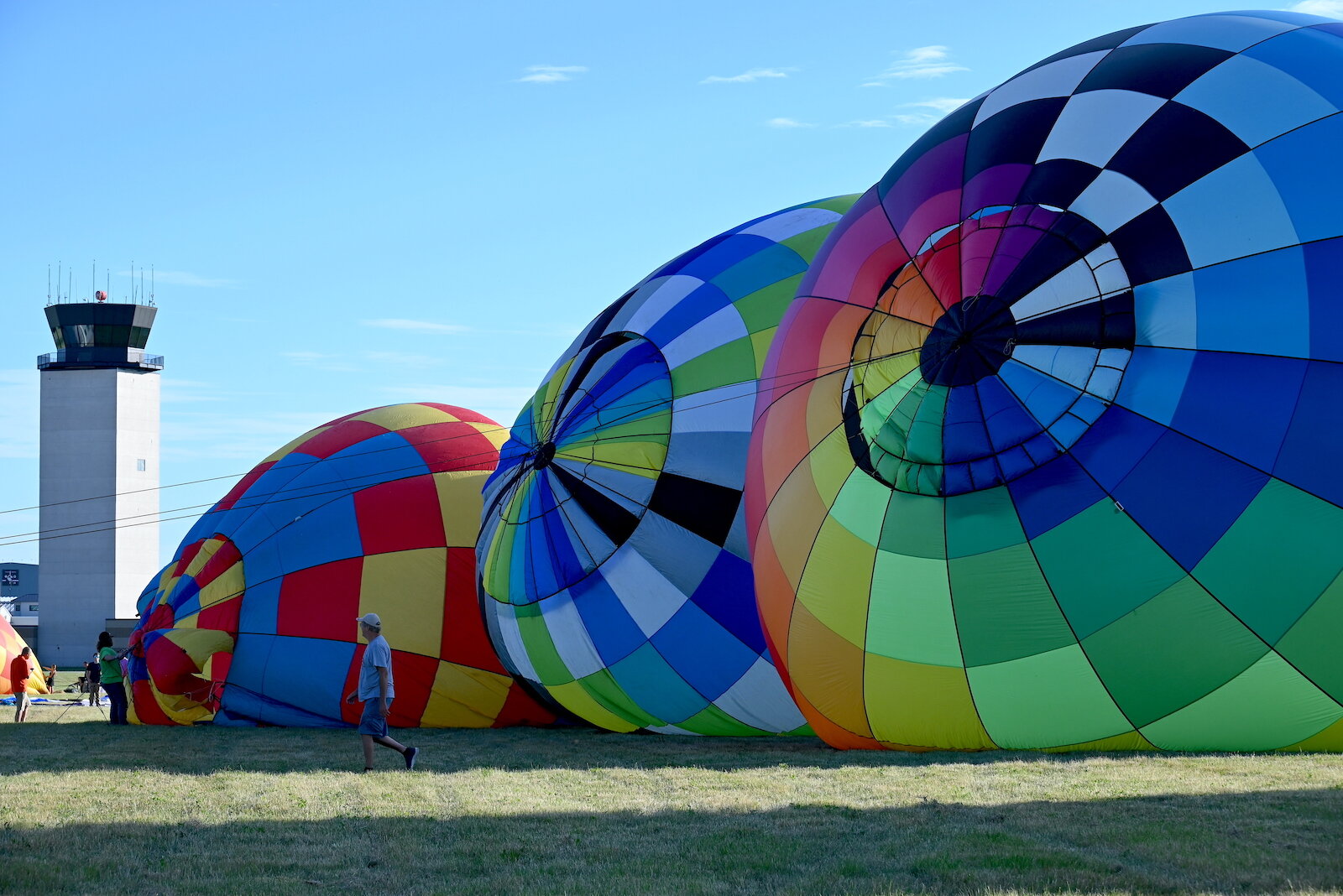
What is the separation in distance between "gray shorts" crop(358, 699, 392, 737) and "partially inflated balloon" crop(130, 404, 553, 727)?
9.73ft

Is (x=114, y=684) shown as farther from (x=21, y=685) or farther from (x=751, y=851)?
(x=751, y=851)

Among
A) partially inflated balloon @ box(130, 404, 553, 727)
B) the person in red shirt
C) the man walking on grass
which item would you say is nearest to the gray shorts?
the man walking on grass

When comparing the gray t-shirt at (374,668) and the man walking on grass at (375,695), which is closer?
the man walking on grass at (375,695)

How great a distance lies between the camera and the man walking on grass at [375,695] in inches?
314

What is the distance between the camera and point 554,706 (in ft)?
34.9

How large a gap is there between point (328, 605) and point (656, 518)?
3154 mm

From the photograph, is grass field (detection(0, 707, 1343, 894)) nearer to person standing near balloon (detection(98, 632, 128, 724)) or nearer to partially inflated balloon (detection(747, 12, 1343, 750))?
partially inflated balloon (detection(747, 12, 1343, 750))

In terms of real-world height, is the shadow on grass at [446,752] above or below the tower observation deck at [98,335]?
below

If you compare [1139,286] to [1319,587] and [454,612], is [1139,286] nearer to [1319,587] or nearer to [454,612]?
[1319,587]

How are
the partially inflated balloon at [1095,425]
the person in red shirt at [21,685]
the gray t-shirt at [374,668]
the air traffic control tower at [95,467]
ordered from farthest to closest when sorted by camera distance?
the air traffic control tower at [95,467] < the person in red shirt at [21,685] < the gray t-shirt at [374,668] < the partially inflated balloon at [1095,425]

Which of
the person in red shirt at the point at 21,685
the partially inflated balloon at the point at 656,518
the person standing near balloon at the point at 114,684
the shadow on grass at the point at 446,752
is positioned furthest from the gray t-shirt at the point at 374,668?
the person in red shirt at the point at 21,685

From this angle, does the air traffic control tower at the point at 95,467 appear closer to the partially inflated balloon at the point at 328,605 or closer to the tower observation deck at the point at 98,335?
the tower observation deck at the point at 98,335

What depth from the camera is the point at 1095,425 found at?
6.97 metres

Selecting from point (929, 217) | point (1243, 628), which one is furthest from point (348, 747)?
point (1243, 628)
